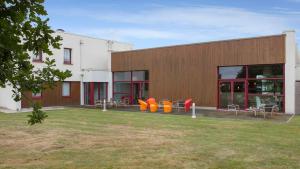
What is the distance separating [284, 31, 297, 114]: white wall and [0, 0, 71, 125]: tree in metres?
19.4

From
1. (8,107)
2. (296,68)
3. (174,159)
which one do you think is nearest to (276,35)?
(296,68)

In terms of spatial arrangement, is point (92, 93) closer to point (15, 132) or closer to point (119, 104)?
point (119, 104)

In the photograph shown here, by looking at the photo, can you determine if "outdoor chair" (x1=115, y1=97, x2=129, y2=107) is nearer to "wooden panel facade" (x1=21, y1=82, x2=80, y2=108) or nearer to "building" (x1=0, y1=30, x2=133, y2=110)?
"building" (x1=0, y1=30, x2=133, y2=110)

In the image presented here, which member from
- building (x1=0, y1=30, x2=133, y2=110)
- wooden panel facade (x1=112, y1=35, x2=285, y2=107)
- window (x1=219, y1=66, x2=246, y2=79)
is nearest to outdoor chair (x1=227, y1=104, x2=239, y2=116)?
wooden panel facade (x1=112, y1=35, x2=285, y2=107)

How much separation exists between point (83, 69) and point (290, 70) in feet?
56.0

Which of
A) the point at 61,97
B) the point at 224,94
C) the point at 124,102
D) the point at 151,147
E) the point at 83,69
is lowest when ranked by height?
the point at 151,147

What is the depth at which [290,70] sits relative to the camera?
20141mm

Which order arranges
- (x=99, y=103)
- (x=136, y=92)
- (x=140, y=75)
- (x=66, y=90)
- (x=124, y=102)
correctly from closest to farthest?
(x=66, y=90) < (x=99, y=103) < (x=140, y=75) < (x=136, y=92) < (x=124, y=102)

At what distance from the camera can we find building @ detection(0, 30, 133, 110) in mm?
27234

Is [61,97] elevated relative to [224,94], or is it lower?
lower

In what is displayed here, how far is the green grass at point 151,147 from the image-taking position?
24.4 feet

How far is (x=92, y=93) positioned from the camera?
29281mm

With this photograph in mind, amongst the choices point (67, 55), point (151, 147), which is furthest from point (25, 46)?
point (67, 55)

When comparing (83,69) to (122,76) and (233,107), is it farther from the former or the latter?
(233,107)
